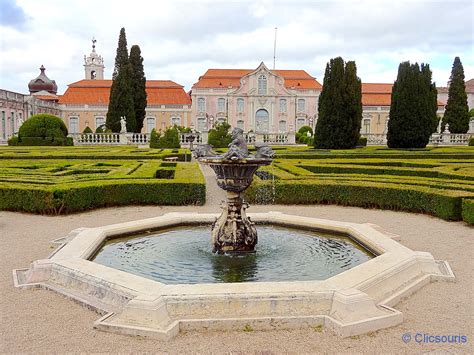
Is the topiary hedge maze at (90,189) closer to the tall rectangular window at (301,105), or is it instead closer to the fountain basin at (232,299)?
the fountain basin at (232,299)

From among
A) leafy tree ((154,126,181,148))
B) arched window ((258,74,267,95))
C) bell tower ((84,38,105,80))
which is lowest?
leafy tree ((154,126,181,148))

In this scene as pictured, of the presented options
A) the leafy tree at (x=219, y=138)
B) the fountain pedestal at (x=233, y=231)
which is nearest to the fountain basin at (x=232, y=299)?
the fountain pedestal at (x=233, y=231)

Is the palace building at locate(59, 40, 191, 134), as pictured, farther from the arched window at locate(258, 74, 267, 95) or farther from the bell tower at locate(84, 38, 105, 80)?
the bell tower at locate(84, 38, 105, 80)

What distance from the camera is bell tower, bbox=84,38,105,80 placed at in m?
68.2

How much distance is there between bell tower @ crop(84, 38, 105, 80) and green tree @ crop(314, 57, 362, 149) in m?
50.0

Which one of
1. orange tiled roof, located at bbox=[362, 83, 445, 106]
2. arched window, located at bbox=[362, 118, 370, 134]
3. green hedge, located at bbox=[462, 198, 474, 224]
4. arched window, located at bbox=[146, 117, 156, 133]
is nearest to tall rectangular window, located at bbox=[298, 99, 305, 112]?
orange tiled roof, located at bbox=[362, 83, 445, 106]

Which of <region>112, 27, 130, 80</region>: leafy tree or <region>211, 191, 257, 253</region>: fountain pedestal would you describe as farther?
<region>112, 27, 130, 80</region>: leafy tree

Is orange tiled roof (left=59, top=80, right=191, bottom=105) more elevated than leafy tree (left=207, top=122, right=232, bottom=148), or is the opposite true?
orange tiled roof (left=59, top=80, right=191, bottom=105)

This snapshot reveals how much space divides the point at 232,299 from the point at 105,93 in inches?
2035

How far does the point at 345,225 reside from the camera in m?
7.85

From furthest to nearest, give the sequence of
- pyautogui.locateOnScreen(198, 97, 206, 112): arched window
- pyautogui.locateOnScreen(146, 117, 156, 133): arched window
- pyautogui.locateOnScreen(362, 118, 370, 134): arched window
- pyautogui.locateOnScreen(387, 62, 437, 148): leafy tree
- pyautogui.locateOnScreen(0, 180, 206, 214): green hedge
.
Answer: pyautogui.locateOnScreen(362, 118, 370, 134): arched window → pyautogui.locateOnScreen(198, 97, 206, 112): arched window → pyautogui.locateOnScreen(146, 117, 156, 133): arched window → pyautogui.locateOnScreen(387, 62, 437, 148): leafy tree → pyautogui.locateOnScreen(0, 180, 206, 214): green hedge

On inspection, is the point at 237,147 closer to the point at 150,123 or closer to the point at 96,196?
the point at 96,196

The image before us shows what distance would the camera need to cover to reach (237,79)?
54.3 meters

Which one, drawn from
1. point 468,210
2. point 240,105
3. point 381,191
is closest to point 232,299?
point 468,210
